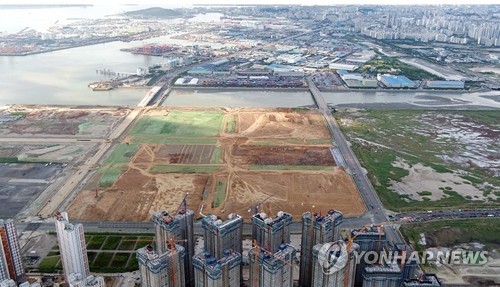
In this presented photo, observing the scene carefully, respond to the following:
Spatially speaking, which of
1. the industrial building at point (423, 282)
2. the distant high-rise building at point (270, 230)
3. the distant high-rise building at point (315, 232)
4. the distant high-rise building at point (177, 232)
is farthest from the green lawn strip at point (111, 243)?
the industrial building at point (423, 282)

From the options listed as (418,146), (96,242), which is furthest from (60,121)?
(418,146)

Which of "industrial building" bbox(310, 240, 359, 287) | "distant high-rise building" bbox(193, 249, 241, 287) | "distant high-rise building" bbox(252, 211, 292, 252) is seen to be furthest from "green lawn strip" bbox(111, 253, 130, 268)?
"industrial building" bbox(310, 240, 359, 287)

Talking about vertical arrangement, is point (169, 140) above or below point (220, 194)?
above

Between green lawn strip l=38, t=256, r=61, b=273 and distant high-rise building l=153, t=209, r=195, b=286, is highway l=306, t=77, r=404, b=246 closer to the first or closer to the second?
distant high-rise building l=153, t=209, r=195, b=286

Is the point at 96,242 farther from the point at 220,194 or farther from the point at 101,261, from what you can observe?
the point at 220,194

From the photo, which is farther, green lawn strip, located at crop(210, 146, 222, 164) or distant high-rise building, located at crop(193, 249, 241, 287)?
green lawn strip, located at crop(210, 146, 222, 164)

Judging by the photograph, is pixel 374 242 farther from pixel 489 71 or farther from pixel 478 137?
pixel 489 71

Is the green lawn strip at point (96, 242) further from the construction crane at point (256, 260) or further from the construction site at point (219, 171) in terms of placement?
the construction crane at point (256, 260)
